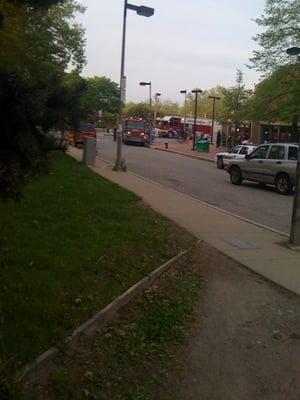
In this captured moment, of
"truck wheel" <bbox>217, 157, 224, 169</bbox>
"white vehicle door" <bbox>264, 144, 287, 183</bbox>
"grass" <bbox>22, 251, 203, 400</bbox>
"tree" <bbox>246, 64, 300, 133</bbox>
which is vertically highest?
"tree" <bbox>246, 64, 300, 133</bbox>

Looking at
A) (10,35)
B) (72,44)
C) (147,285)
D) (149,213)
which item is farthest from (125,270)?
(72,44)

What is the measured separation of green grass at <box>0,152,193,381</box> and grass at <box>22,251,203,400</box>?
0.85 ft

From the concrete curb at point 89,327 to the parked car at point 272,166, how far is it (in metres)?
12.4

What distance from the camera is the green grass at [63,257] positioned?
4672 mm

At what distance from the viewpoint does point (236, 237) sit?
9.90 meters

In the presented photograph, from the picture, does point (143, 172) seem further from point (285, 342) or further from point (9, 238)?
point (285, 342)

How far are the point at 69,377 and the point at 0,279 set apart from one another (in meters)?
1.96

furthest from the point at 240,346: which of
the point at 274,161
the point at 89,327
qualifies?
the point at 274,161

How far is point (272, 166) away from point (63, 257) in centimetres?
1391

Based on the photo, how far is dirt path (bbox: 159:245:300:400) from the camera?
425cm

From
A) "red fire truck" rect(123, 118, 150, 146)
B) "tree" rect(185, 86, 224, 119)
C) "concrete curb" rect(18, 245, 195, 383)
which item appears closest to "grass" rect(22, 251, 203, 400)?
"concrete curb" rect(18, 245, 195, 383)

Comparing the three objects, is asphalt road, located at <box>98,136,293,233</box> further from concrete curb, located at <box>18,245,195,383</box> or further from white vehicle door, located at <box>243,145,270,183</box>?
concrete curb, located at <box>18,245,195,383</box>

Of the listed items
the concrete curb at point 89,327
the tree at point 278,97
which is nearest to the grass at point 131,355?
the concrete curb at point 89,327

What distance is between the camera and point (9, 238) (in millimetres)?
7398
